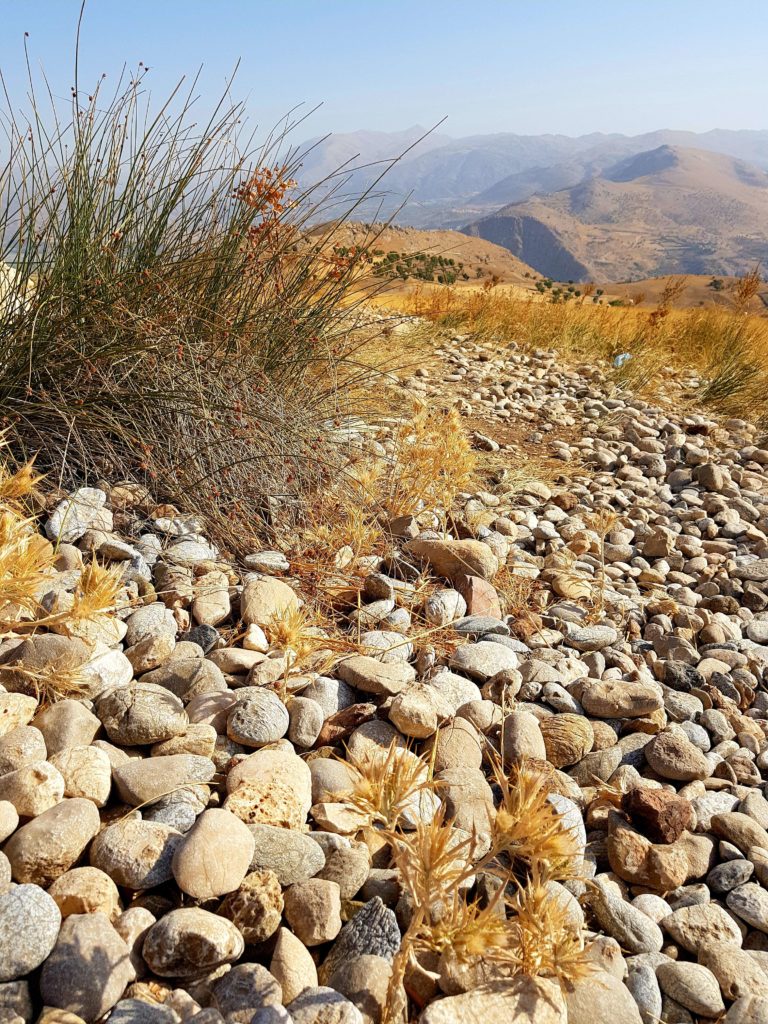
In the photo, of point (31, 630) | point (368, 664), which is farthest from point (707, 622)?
point (31, 630)

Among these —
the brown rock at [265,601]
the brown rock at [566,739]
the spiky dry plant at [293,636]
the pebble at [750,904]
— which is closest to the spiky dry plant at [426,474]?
the brown rock at [265,601]

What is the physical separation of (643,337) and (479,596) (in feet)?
17.9

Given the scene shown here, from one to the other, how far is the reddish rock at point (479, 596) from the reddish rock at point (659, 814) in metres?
0.85

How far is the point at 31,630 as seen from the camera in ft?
5.41

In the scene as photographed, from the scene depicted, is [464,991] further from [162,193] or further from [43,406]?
[162,193]

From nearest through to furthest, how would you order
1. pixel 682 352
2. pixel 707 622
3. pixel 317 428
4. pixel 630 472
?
pixel 707 622 < pixel 317 428 < pixel 630 472 < pixel 682 352

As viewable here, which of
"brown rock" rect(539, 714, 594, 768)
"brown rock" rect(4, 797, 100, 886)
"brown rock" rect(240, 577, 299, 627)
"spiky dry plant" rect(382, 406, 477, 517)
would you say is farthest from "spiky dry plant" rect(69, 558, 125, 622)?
"spiky dry plant" rect(382, 406, 477, 517)

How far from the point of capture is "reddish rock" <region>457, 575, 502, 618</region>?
2.36m

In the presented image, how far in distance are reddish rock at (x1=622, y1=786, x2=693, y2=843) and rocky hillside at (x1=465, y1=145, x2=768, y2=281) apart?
100 meters

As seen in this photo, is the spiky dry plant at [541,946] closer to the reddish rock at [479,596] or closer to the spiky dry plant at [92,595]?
the spiky dry plant at [92,595]

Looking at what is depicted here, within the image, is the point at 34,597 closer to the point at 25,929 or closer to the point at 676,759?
the point at 25,929

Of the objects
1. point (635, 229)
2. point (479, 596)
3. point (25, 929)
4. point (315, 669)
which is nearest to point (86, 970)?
point (25, 929)

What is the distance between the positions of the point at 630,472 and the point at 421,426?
172 cm

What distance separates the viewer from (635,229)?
125812 millimetres
